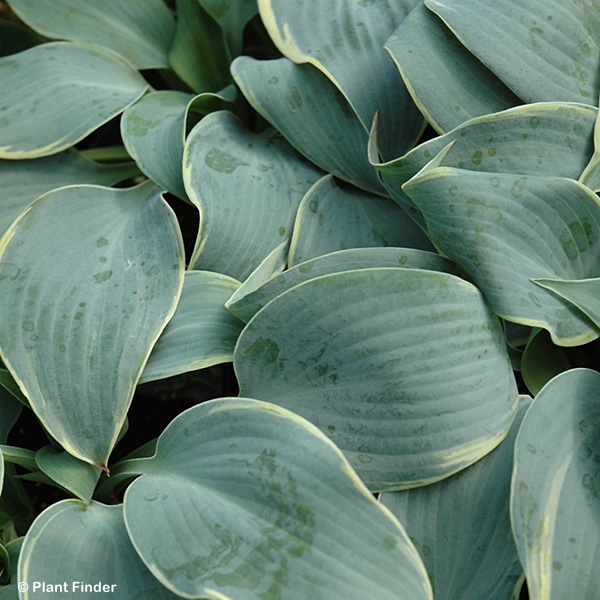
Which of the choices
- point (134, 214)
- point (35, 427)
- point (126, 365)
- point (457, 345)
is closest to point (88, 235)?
point (134, 214)

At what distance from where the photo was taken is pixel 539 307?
2.02ft

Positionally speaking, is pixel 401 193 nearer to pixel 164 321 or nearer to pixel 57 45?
pixel 164 321

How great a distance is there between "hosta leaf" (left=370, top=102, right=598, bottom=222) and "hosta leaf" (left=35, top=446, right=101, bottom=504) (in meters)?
0.42

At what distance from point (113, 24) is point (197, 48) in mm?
131

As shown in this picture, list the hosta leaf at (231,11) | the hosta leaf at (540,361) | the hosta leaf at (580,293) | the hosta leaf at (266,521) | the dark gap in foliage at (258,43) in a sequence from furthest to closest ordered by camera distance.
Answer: the dark gap in foliage at (258,43) → the hosta leaf at (231,11) → the hosta leaf at (540,361) → the hosta leaf at (580,293) → the hosta leaf at (266,521)

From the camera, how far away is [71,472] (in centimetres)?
65

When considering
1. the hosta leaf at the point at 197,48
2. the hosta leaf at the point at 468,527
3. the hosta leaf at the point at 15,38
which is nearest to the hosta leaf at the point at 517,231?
the hosta leaf at the point at 468,527

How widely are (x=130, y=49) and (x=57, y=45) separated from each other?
0.12 m

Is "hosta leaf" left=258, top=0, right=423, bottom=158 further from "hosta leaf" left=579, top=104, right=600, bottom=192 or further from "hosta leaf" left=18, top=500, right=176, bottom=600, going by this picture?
"hosta leaf" left=18, top=500, right=176, bottom=600

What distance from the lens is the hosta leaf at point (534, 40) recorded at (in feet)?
2.34

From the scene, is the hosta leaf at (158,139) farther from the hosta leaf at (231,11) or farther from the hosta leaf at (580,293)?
the hosta leaf at (580,293)

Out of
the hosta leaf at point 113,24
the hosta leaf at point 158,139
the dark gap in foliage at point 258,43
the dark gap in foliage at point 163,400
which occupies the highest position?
the hosta leaf at point 113,24

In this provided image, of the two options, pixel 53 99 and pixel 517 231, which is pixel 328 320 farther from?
pixel 53 99

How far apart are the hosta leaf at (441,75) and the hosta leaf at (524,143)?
56mm
